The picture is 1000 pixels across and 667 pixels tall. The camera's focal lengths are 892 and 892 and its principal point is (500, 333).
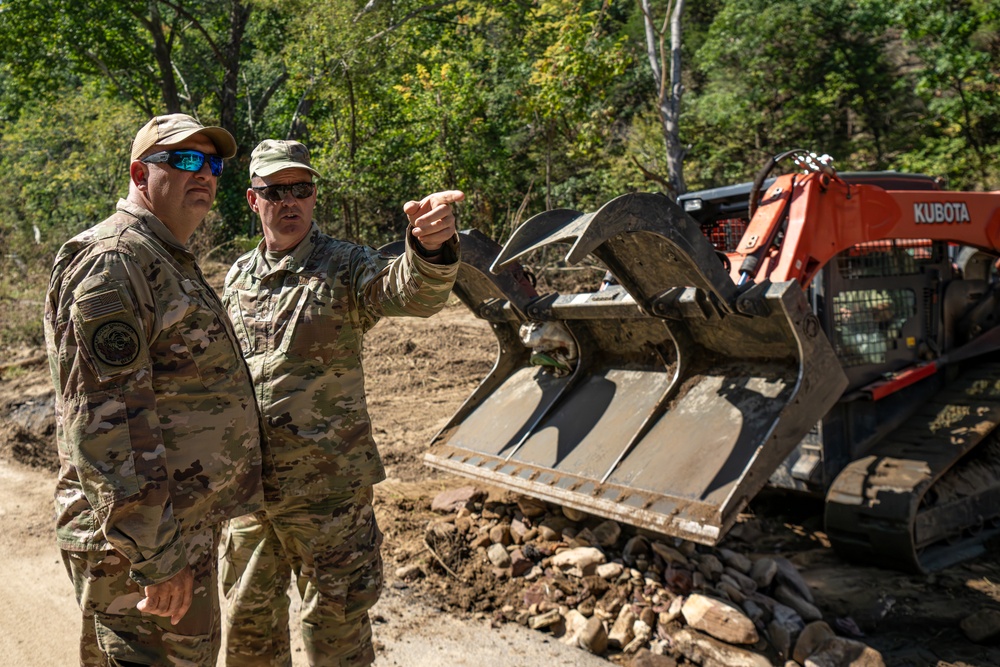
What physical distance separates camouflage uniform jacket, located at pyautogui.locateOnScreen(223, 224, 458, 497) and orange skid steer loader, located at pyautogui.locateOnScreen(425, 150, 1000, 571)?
847 millimetres

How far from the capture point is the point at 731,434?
13.6 feet

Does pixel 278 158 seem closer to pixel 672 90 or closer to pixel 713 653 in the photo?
pixel 713 653

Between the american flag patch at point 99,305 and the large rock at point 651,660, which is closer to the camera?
the american flag patch at point 99,305

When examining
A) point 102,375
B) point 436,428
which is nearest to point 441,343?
point 436,428

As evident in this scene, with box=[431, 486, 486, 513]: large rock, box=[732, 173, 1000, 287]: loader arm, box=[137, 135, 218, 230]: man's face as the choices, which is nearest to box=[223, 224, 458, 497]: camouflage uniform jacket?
box=[137, 135, 218, 230]: man's face

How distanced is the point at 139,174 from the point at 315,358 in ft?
2.67

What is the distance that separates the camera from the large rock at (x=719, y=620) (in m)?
3.79

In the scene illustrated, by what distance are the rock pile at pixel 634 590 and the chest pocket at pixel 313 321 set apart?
186 centimetres

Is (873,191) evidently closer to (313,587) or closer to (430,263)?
(430,263)

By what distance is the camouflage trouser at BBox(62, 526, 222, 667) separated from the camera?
221 centimetres

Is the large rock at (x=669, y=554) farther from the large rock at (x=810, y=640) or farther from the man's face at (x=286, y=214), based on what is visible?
the man's face at (x=286, y=214)

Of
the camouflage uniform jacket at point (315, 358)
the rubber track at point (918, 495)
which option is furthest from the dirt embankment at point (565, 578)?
the camouflage uniform jacket at point (315, 358)

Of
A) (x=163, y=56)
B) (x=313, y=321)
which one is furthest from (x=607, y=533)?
(x=163, y=56)

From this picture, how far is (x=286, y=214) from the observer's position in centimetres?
297
